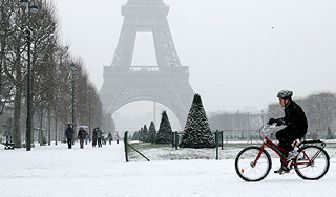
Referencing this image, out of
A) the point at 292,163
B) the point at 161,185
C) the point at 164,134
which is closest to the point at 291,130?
the point at 292,163

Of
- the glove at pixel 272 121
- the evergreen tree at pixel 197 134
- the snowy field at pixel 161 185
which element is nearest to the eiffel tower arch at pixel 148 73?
the evergreen tree at pixel 197 134

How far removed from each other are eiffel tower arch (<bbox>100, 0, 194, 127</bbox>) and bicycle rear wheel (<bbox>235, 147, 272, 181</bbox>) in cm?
7852

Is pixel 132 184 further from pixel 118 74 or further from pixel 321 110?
pixel 118 74

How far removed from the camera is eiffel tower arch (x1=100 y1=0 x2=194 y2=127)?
91.4 m

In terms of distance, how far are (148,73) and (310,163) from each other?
3414 inches

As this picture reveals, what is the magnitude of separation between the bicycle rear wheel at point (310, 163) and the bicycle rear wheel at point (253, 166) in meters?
0.50

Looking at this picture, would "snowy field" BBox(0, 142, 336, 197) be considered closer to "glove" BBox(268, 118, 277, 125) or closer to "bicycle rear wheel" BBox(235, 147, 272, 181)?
"bicycle rear wheel" BBox(235, 147, 272, 181)

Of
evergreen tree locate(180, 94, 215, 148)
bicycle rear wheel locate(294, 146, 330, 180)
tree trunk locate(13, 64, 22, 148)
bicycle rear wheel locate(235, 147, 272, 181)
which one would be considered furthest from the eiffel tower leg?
bicycle rear wheel locate(294, 146, 330, 180)

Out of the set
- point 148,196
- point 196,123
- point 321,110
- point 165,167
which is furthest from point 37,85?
point 321,110

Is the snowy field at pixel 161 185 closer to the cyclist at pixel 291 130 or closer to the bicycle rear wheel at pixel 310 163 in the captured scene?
the bicycle rear wheel at pixel 310 163

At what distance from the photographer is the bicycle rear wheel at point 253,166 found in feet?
28.5

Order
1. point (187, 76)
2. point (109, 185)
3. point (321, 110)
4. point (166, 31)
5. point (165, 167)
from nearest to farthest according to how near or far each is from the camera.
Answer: point (109, 185) → point (165, 167) → point (321, 110) → point (187, 76) → point (166, 31)

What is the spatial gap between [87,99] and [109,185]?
48476 millimetres

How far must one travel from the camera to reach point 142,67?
9756cm
